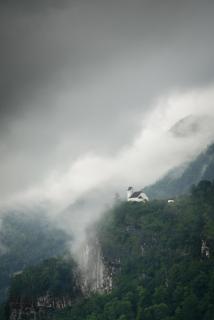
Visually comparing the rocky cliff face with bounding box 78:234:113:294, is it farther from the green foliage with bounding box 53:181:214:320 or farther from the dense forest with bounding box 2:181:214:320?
the green foliage with bounding box 53:181:214:320

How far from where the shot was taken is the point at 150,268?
154125mm

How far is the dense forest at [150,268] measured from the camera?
132125 mm

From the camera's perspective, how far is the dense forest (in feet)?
433

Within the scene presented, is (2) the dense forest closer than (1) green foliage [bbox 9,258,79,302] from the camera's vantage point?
Yes

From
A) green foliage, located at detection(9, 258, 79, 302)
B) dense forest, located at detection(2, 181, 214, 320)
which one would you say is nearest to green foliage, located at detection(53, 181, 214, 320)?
dense forest, located at detection(2, 181, 214, 320)

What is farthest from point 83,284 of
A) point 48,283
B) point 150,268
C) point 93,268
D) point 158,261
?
point 158,261

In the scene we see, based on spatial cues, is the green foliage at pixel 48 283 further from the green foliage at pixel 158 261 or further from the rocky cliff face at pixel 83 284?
the green foliage at pixel 158 261

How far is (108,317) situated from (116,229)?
39.4m

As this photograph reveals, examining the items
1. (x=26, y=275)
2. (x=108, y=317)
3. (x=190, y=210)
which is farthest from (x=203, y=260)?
(x=26, y=275)

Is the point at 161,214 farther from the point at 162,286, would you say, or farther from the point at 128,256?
the point at 162,286

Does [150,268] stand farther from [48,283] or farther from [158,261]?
[48,283]

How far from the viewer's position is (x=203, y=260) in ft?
474

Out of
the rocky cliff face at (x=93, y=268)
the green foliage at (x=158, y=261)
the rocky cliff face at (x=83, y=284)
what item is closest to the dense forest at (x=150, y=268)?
the green foliage at (x=158, y=261)

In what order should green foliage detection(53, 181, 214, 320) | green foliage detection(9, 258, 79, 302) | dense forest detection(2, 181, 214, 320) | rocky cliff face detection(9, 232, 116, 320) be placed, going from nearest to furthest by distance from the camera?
green foliage detection(53, 181, 214, 320), dense forest detection(2, 181, 214, 320), rocky cliff face detection(9, 232, 116, 320), green foliage detection(9, 258, 79, 302)
